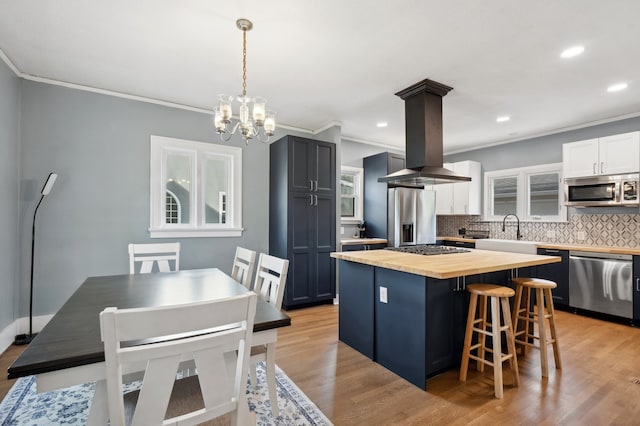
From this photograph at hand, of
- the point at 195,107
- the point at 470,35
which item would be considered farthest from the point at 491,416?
the point at 195,107

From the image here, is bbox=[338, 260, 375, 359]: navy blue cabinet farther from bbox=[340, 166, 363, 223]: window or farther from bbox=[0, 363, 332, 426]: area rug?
bbox=[340, 166, 363, 223]: window

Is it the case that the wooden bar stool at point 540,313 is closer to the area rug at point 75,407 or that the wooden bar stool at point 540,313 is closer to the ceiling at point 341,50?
the area rug at point 75,407

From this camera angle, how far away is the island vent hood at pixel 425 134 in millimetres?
3121

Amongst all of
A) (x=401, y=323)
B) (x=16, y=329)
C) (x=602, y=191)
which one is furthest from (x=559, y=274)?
(x=16, y=329)

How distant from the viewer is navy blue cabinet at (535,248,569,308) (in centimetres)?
407

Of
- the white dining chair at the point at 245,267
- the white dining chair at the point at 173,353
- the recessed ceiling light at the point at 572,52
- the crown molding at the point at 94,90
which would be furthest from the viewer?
the crown molding at the point at 94,90

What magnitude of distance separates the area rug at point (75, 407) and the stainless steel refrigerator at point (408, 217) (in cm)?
320

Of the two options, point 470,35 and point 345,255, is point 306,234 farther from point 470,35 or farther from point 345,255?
point 470,35

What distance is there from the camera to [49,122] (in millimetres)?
3188

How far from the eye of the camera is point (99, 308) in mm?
1561

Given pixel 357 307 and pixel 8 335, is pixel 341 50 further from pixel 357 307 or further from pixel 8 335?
pixel 8 335

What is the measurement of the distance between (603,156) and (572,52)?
7.16 feet

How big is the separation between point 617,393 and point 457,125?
3.62 m

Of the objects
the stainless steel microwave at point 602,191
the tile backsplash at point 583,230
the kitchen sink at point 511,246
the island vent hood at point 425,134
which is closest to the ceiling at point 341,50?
the island vent hood at point 425,134
